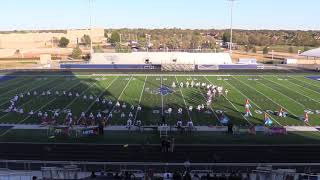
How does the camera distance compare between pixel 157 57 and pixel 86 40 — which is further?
pixel 86 40

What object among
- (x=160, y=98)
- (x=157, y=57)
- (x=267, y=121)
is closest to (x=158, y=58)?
(x=157, y=57)

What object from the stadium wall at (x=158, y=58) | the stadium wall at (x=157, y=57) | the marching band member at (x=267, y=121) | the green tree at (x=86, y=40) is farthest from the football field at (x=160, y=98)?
the green tree at (x=86, y=40)

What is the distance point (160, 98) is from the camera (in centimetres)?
3381

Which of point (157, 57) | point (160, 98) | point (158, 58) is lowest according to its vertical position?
point (160, 98)

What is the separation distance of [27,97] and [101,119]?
10502 mm

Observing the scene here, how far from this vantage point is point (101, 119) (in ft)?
86.0

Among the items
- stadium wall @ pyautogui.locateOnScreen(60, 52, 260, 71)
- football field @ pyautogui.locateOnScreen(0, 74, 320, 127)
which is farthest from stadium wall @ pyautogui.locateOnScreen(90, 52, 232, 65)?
football field @ pyautogui.locateOnScreen(0, 74, 320, 127)

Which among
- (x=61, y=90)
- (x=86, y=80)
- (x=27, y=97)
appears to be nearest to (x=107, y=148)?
(x=27, y=97)

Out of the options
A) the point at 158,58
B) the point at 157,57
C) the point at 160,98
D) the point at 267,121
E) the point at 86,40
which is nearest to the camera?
the point at 267,121

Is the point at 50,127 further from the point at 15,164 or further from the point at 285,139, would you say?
the point at 285,139

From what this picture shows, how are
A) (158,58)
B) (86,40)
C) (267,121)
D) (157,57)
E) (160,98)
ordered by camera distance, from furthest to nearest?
(86,40)
(157,57)
(158,58)
(160,98)
(267,121)

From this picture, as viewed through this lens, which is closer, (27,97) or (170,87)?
(27,97)

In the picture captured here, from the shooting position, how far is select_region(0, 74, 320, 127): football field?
88.4ft

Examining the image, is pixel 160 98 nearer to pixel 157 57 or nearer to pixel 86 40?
pixel 157 57
